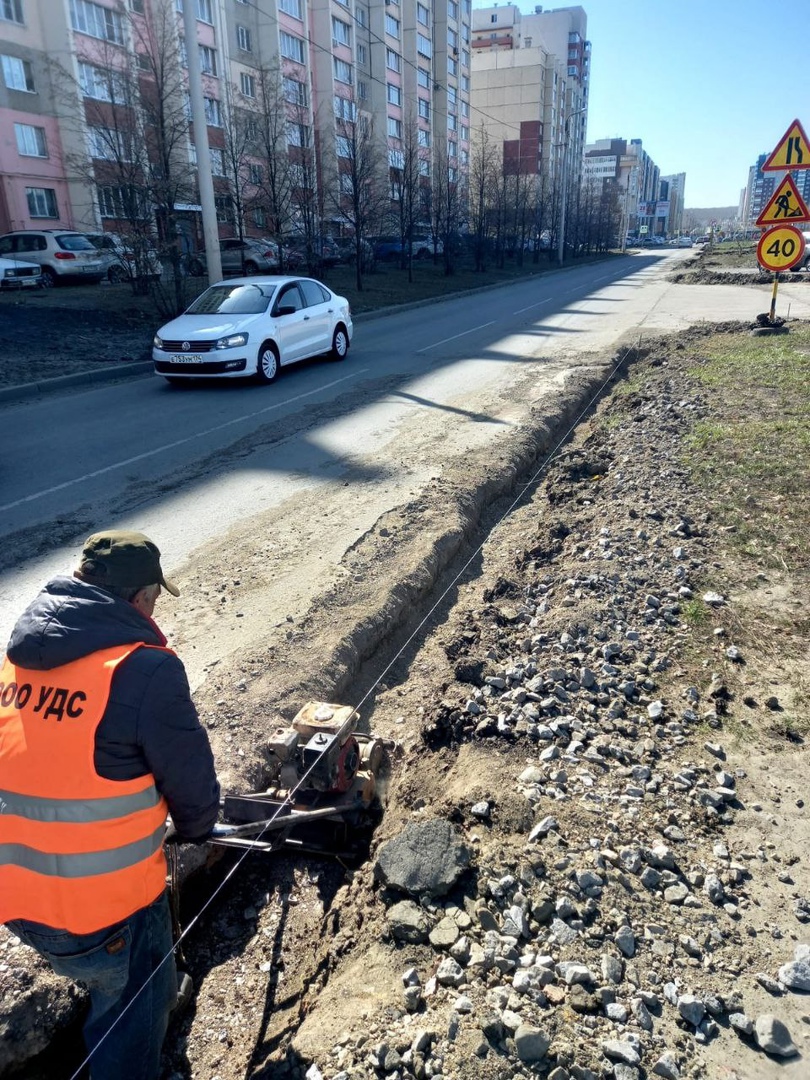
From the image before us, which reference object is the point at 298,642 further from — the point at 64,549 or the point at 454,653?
the point at 64,549

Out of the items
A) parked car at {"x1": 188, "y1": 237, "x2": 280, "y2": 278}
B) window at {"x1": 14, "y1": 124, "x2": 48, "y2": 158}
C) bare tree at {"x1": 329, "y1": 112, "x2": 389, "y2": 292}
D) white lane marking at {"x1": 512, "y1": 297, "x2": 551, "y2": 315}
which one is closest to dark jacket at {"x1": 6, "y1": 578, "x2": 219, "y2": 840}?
white lane marking at {"x1": 512, "y1": 297, "x2": 551, "y2": 315}

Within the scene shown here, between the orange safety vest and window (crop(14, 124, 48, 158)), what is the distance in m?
36.9

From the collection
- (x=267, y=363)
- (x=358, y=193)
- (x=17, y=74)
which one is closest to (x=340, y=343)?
(x=267, y=363)

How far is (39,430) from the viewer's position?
9977 mm

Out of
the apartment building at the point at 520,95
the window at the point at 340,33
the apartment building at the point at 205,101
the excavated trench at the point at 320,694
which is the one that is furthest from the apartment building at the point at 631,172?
the excavated trench at the point at 320,694

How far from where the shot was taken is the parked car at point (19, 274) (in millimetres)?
23781

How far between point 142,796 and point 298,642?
2503 millimetres

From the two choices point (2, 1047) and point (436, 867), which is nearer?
point (2, 1047)

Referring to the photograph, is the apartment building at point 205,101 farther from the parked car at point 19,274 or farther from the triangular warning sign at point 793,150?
the triangular warning sign at point 793,150

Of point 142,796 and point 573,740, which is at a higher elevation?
point 142,796

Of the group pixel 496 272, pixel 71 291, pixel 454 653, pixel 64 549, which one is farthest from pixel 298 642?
pixel 496 272

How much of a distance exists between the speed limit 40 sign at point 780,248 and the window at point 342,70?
1913 inches

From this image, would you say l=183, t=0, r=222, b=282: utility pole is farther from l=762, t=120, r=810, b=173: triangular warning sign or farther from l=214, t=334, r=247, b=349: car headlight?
l=762, t=120, r=810, b=173: triangular warning sign

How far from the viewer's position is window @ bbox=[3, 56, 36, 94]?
3162cm
